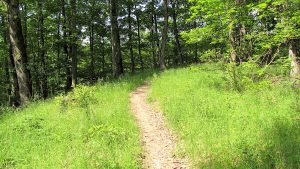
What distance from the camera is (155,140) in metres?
9.15

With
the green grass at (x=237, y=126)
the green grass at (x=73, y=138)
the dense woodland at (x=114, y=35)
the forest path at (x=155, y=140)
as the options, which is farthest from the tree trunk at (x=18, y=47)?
the green grass at (x=237, y=126)

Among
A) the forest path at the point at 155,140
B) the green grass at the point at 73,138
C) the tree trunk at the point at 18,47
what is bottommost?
the forest path at the point at 155,140

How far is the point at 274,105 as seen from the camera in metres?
9.55

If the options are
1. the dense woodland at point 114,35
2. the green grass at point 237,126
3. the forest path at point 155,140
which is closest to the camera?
the green grass at point 237,126

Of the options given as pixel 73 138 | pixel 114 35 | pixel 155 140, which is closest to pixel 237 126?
pixel 155 140

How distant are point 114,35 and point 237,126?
16.8 m

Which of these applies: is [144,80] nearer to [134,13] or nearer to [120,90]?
[120,90]

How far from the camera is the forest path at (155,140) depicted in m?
7.49

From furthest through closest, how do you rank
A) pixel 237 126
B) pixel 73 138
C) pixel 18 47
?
1. pixel 18 47
2. pixel 73 138
3. pixel 237 126

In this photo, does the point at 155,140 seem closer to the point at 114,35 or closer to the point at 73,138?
the point at 73,138

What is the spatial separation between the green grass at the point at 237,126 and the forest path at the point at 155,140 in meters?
0.33

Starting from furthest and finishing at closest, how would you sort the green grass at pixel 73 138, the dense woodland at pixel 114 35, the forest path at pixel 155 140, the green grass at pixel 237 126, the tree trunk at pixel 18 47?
the tree trunk at pixel 18 47
the dense woodland at pixel 114 35
the forest path at pixel 155 140
the green grass at pixel 73 138
the green grass at pixel 237 126

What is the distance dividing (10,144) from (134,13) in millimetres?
32442

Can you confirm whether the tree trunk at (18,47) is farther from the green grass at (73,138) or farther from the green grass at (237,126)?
the green grass at (237,126)
